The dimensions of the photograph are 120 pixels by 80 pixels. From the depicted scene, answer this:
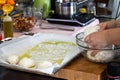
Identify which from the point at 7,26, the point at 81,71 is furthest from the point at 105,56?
the point at 7,26

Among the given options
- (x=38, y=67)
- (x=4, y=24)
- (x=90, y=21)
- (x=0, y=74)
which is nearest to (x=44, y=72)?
(x=38, y=67)

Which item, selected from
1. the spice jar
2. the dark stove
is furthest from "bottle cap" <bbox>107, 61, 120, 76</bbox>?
the spice jar

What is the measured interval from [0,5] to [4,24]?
0.10m

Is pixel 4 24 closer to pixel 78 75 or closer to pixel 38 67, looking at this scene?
pixel 38 67

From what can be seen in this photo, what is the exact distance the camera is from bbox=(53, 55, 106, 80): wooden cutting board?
757mm

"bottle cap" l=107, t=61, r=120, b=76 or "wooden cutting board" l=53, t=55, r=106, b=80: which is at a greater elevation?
"bottle cap" l=107, t=61, r=120, b=76

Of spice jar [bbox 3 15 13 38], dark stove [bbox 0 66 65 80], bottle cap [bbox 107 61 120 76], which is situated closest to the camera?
bottle cap [bbox 107 61 120 76]

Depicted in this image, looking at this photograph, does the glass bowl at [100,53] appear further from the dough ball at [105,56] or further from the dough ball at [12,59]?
the dough ball at [12,59]

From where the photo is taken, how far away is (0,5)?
3.96 feet

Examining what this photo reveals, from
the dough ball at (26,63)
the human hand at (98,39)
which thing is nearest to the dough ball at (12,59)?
the dough ball at (26,63)

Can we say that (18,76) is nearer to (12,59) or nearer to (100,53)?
(12,59)

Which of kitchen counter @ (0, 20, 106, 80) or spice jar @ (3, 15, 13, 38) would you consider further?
spice jar @ (3, 15, 13, 38)

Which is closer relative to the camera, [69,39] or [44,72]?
[44,72]

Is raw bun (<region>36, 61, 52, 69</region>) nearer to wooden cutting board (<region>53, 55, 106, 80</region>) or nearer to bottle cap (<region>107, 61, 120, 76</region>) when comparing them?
wooden cutting board (<region>53, 55, 106, 80</region>)
